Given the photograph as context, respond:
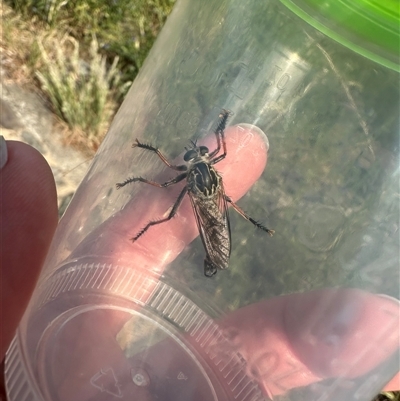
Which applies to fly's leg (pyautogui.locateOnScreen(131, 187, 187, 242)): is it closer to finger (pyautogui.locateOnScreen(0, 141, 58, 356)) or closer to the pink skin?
the pink skin

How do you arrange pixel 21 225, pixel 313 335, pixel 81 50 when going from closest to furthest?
pixel 21 225, pixel 313 335, pixel 81 50

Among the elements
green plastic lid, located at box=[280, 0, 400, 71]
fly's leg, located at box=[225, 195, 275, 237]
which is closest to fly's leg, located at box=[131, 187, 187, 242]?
fly's leg, located at box=[225, 195, 275, 237]

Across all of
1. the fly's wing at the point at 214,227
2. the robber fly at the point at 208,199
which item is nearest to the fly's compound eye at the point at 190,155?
the robber fly at the point at 208,199

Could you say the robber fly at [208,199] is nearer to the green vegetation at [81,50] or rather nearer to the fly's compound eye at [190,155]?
the fly's compound eye at [190,155]

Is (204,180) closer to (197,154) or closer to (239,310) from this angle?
(197,154)

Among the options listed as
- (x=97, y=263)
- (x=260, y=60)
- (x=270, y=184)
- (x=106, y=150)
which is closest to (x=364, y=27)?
(x=260, y=60)

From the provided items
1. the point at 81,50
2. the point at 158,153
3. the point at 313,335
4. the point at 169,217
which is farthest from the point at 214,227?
the point at 81,50

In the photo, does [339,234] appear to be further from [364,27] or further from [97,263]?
[97,263]
